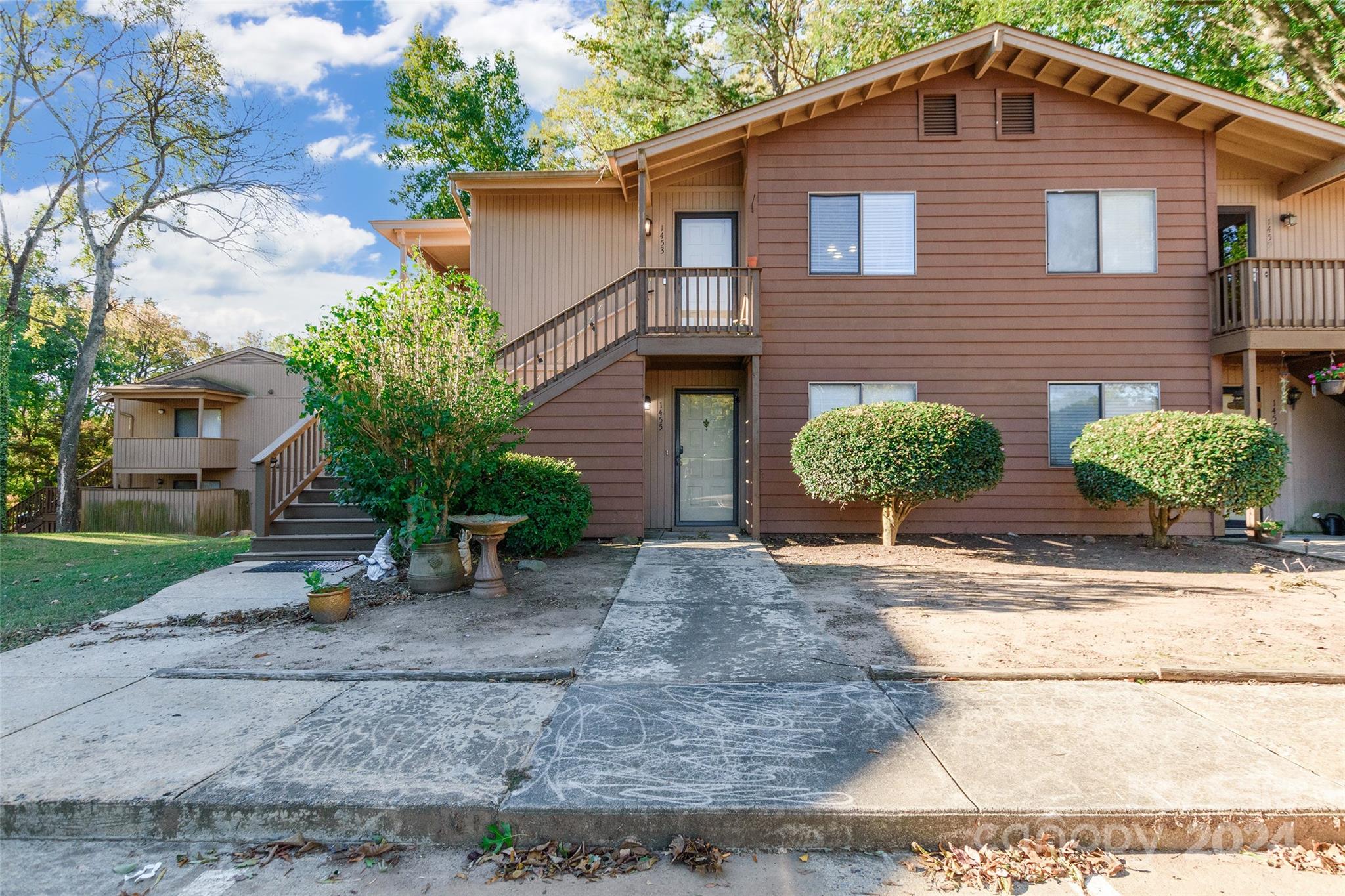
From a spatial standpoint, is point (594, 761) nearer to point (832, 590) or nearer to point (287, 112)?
point (832, 590)

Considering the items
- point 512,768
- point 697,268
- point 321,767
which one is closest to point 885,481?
point 697,268

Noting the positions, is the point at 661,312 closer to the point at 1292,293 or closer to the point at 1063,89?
the point at 1063,89

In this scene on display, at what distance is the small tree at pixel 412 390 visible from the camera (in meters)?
5.27

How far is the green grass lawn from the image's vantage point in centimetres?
510

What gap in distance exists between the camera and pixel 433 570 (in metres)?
5.60

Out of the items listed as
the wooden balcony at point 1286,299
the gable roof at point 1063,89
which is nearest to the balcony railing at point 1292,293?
the wooden balcony at point 1286,299

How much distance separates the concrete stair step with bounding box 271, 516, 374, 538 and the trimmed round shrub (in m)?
1.90

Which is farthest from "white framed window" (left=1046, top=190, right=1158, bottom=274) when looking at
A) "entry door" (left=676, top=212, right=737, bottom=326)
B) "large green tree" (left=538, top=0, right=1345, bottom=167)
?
"large green tree" (left=538, top=0, right=1345, bottom=167)

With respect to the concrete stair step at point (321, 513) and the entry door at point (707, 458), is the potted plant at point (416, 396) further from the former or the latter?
the entry door at point (707, 458)

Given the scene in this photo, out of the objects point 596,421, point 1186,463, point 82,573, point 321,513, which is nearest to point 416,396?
point 596,421

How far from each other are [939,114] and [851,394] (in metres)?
4.39

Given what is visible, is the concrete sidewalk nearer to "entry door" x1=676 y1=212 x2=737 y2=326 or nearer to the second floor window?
"entry door" x1=676 y1=212 x2=737 y2=326

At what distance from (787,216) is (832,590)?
577 cm

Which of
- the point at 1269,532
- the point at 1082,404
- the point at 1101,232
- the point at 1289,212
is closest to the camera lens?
the point at 1269,532
